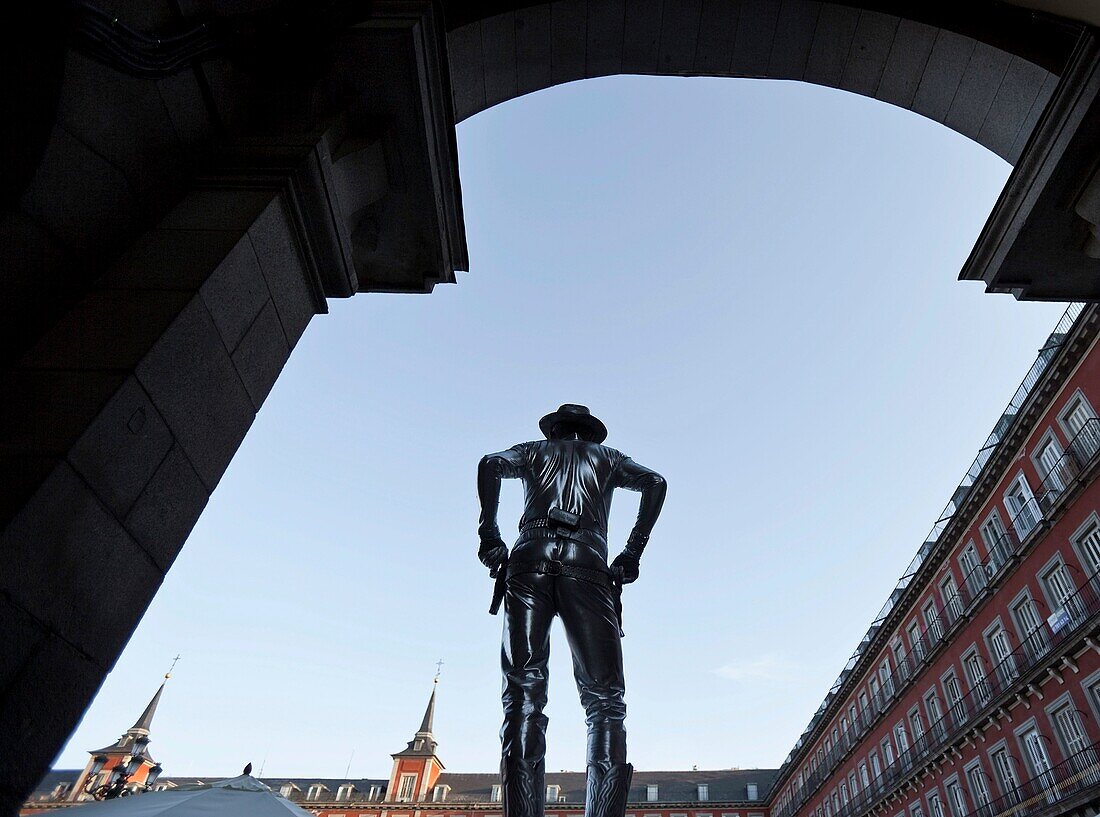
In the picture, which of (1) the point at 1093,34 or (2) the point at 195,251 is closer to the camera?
(2) the point at 195,251

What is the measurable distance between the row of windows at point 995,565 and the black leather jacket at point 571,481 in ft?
58.9

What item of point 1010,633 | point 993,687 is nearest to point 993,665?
point 993,687

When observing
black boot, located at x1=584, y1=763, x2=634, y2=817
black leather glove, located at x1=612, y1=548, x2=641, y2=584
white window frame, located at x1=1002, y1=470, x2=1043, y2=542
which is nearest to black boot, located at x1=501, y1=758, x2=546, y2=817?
black boot, located at x1=584, y1=763, x2=634, y2=817

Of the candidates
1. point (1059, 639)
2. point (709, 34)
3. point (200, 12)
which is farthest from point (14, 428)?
point (1059, 639)

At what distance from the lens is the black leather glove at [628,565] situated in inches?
163

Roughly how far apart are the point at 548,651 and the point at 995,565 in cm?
2363

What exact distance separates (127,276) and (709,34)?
4.33 meters

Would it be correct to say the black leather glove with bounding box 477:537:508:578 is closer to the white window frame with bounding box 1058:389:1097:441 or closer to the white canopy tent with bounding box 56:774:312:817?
the white canopy tent with bounding box 56:774:312:817

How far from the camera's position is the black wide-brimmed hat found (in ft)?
16.1

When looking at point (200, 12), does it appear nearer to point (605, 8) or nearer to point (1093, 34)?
point (605, 8)

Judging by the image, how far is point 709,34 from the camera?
17.3 ft

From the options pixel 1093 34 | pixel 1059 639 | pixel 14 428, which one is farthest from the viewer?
pixel 1059 639

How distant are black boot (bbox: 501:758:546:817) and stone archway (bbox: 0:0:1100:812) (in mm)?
1846

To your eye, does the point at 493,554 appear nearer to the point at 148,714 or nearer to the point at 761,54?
the point at 761,54
